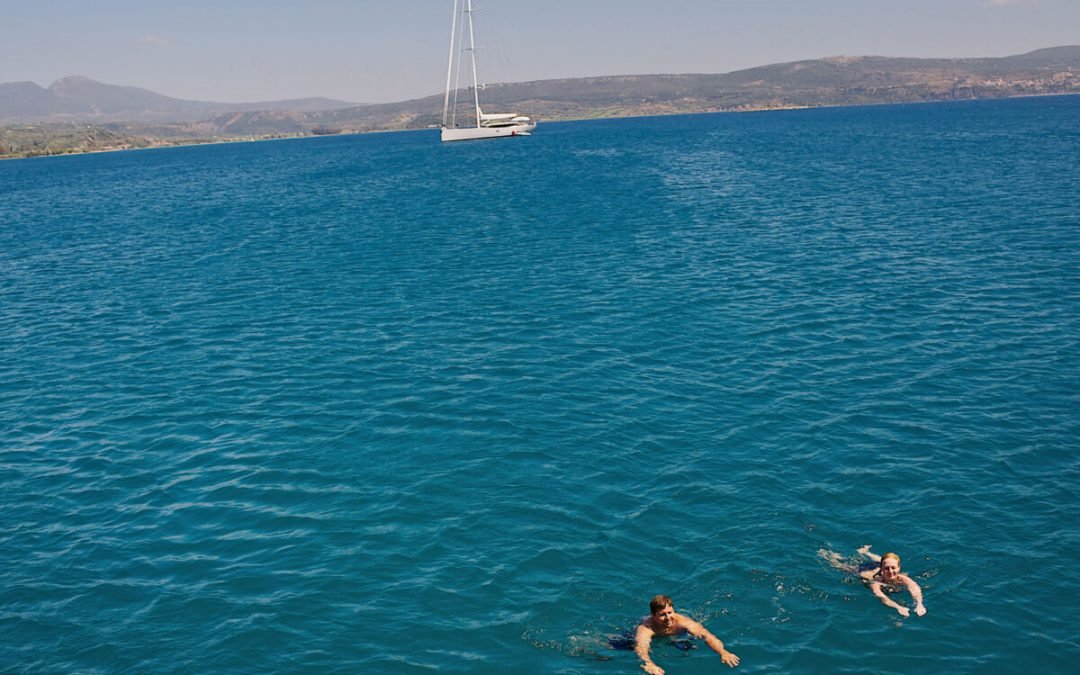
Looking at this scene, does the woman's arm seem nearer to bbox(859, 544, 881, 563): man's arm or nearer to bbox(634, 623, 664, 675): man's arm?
bbox(859, 544, 881, 563): man's arm

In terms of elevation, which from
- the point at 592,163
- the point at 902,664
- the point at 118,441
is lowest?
the point at 902,664

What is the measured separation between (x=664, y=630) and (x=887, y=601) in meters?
6.64

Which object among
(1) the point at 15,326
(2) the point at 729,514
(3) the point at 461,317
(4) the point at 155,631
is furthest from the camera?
(1) the point at 15,326

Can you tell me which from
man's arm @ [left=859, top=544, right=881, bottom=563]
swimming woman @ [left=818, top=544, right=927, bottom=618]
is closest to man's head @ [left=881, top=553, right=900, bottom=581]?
swimming woman @ [left=818, top=544, right=927, bottom=618]

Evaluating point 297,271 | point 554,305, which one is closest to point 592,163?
point 297,271

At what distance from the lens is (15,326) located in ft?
169

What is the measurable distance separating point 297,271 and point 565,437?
41.4 m

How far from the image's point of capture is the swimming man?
730 inches

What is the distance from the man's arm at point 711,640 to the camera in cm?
1852

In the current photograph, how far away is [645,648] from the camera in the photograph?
61.9ft

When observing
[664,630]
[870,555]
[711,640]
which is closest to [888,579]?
[870,555]

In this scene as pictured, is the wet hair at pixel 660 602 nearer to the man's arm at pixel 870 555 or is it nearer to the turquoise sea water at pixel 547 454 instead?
the turquoise sea water at pixel 547 454

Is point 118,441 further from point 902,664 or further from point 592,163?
point 592,163

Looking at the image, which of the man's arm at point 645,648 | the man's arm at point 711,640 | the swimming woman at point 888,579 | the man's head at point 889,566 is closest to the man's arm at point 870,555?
the swimming woman at point 888,579
